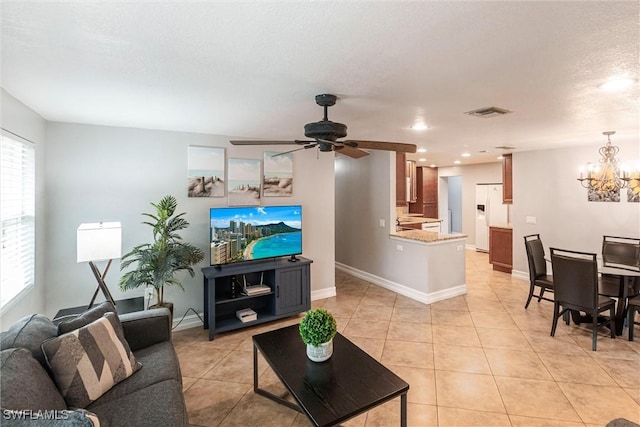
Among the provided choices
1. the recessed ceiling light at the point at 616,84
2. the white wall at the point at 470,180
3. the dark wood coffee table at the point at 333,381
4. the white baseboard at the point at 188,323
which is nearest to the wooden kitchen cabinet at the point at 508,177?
the white wall at the point at 470,180

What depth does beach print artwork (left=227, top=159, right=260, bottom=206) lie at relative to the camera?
3.97 meters

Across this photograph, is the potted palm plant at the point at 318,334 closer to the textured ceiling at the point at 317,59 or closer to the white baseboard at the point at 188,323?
the textured ceiling at the point at 317,59

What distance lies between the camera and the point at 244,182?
404 cm

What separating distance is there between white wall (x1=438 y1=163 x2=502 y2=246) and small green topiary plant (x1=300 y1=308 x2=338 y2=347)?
7301 mm

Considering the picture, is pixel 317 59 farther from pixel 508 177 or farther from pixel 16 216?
pixel 508 177

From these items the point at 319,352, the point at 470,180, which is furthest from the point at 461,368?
the point at 470,180

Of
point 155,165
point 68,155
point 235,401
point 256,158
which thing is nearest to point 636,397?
point 235,401

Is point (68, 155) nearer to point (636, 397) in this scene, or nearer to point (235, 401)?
point (235, 401)

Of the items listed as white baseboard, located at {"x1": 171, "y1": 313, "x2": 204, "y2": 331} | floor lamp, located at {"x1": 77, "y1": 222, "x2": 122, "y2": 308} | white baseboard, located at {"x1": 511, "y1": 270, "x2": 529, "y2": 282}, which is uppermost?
floor lamp, located at {"x1": 77, "y1": 222, "x2": 122, "y2": 308}

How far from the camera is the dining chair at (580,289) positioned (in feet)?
10.2

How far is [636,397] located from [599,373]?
325 millimetres

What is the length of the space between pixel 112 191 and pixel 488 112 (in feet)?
12.9

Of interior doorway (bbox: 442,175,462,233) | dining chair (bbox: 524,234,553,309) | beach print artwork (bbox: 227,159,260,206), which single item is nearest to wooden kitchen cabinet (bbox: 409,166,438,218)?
interior doorway (bbox: 442,175,462,233)

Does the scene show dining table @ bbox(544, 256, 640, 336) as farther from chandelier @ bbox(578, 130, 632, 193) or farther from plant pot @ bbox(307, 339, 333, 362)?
plant pot @ bbox(307, 339, 333, 362)
